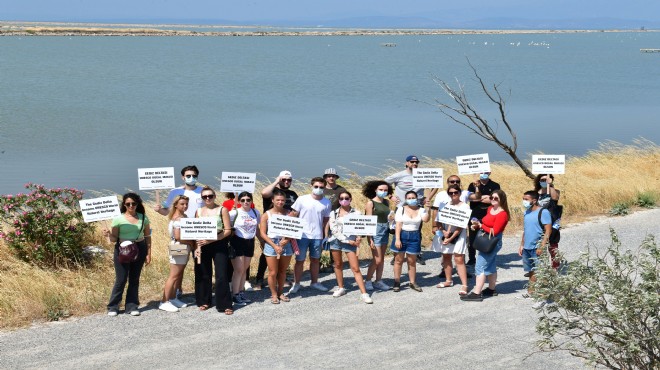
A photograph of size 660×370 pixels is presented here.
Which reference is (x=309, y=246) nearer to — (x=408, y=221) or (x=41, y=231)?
(x=408, y=221)

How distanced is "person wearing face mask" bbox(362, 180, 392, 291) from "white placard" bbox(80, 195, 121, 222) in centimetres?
345

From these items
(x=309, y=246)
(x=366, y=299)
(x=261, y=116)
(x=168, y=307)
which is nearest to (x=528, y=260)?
(x=366, y=299)

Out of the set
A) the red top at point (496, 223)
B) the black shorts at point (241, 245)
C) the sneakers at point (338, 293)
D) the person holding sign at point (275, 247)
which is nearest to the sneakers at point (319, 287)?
the sneakers at point (338, 293)

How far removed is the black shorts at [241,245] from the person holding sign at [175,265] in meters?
0.60

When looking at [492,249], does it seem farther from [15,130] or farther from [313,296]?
[15,130]

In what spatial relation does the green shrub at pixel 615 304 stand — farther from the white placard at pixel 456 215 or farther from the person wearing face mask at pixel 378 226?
the person wearing face mask at pixel 378 226

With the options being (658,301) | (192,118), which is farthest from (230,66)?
(658,301)

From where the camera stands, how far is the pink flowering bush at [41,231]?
1242cm

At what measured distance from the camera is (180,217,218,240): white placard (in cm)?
1055

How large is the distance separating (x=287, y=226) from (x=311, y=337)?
69.8 inches

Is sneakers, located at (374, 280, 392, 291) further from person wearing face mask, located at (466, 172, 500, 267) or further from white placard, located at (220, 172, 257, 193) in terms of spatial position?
white placard, located at (220, 172, 257, 193)

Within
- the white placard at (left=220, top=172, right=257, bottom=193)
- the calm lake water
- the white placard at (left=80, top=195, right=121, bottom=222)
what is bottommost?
the white placard at (left=80, top=195, right=121, bottom=222)

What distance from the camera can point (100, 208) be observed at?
10875mm

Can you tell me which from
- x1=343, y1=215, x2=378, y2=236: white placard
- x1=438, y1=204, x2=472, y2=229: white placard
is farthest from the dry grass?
x1=438, y1=204, x2=472, y2=229: white placard
